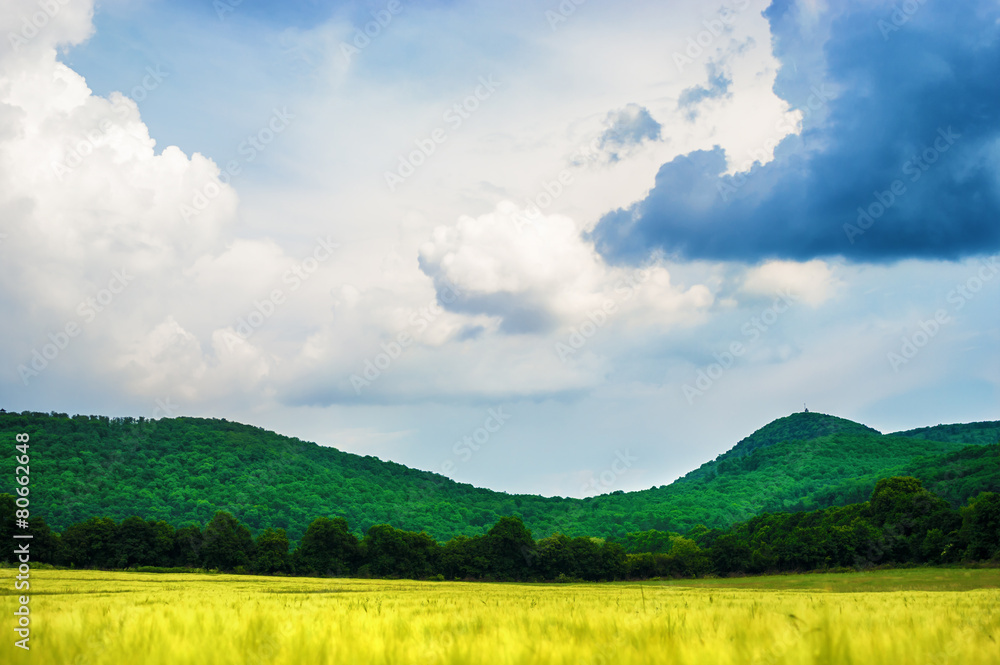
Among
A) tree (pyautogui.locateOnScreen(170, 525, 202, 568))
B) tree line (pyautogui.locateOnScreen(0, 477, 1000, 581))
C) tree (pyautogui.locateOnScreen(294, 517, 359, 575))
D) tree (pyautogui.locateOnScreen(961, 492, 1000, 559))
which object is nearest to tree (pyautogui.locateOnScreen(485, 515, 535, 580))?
tree line (pyautogui.locateOnScreen(0, 477, 1000, 581))

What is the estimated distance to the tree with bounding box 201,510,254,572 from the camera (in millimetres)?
96750

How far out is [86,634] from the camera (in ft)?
18.6

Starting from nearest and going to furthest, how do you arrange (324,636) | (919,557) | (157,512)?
1. (324,636)
2. (919,557)
3. (157,512)

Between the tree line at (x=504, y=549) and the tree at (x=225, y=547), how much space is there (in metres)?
0.15

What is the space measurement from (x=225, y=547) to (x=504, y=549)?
44.4 metres

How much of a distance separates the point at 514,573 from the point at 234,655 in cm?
10686

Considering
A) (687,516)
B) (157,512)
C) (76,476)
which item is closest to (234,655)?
(157,512)

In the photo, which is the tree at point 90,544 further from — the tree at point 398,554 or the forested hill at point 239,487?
the tree at point 398,554

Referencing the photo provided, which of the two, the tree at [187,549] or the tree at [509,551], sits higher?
the tree at [187,549]

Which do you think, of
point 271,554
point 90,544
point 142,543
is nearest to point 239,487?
point 142,543

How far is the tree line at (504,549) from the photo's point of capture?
9075 cm

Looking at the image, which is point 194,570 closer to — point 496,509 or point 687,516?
point 496,509

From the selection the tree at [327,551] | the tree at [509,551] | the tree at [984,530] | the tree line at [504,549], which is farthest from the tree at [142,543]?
the tree at [984,530]

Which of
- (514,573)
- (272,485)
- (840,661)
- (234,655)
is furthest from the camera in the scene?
(272,485)
